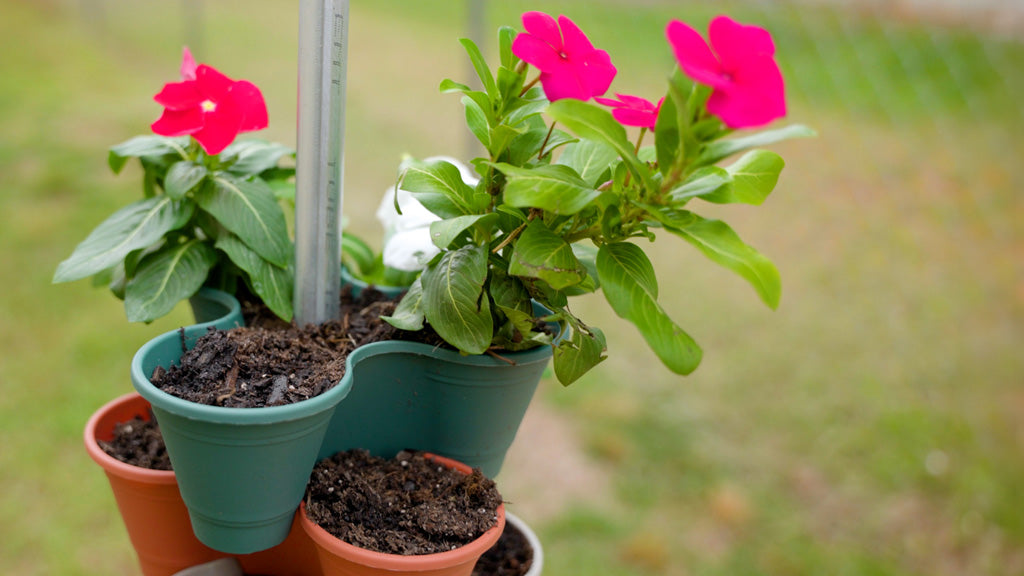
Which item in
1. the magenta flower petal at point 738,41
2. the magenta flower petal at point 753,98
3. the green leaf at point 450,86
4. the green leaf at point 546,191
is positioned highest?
the magenta flower petal at point 738,41

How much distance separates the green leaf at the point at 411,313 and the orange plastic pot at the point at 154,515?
0.22 meters

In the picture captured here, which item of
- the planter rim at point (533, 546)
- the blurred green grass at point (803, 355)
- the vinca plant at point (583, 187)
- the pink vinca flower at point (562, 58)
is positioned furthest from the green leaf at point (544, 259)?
the blurred green grass at point (803, 355)

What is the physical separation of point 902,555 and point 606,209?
1487mm

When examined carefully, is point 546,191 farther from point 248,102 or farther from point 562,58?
point 248,102

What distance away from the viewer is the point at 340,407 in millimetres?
679

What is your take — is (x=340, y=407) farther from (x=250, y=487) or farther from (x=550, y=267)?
(x=550, y=267)

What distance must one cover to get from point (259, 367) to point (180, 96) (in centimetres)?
28

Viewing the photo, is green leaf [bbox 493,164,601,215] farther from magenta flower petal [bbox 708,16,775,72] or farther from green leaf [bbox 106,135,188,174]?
green leaf [bbox 106,135,188,174]

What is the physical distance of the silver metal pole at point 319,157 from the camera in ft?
2.12

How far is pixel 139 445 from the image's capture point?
72cm

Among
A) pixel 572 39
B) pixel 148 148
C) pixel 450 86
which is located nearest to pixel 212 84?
pixel 148 148

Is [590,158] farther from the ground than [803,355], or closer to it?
farther from the ground

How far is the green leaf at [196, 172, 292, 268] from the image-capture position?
747mm

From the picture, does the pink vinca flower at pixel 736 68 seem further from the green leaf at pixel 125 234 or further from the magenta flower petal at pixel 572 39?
the green leaf at pixel 125 234
